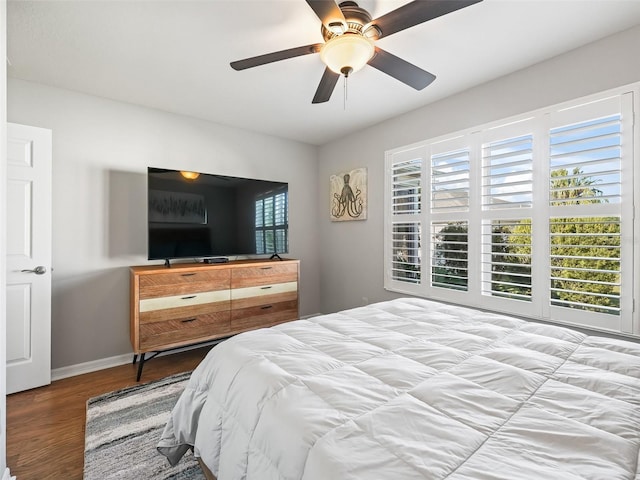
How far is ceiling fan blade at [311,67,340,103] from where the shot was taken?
1917 millimetres

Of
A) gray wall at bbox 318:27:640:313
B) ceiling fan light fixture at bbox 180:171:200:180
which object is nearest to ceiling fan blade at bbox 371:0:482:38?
gray wall at bbox 318:27:640:313

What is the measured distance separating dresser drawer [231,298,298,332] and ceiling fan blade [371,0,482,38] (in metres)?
2.59

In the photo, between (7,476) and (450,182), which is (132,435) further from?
(450,182)

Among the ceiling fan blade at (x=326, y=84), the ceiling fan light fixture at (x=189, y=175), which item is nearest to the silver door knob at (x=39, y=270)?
the ceiling fan light fixture at (x=189, y=175)

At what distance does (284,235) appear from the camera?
3791 mm

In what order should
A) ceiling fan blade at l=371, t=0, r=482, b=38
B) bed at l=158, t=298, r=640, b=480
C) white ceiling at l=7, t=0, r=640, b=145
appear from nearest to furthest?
1. bed at l=158, t=298, r=640, b=480
2. ceiling fan blade at l=371, t=0, r=482, b=38
3. white ceiling at l=7, t=0, r=640, b=145

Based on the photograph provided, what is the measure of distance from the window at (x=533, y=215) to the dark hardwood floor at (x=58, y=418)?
2665mm

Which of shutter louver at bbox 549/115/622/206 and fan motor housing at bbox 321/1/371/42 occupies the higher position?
fan motor housing at bbox 321/1/371/42

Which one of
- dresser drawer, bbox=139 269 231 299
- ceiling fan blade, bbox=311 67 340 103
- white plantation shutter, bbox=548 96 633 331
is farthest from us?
dresser drawer, bbox=139 269 231 299

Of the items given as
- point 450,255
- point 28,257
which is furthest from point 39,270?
point 450,255

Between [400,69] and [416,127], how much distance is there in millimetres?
1451

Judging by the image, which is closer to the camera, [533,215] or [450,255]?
[533,215]

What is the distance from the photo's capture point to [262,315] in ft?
10.8

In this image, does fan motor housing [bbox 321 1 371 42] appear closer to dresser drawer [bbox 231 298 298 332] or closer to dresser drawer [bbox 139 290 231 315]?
dresser drawer [bbox 139 290 231 315]
